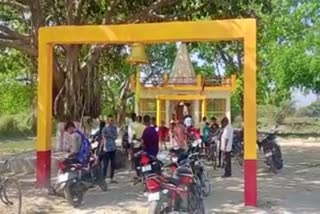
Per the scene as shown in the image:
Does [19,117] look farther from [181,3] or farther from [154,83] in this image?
[181,3]

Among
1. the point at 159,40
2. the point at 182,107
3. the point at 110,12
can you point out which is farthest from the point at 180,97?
the point at 159,40

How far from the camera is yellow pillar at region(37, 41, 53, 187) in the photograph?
459 inches

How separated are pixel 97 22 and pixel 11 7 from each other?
262cm

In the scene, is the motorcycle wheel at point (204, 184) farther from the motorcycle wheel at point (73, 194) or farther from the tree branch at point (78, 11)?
the tree branch at point (78, 11)

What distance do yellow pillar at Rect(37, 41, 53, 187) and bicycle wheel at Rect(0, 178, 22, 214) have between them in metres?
1.42

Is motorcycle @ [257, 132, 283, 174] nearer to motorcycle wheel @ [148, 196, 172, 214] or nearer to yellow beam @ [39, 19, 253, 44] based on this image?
yellow beam @ [39, 19, 253, 44]

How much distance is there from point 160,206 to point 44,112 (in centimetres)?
461

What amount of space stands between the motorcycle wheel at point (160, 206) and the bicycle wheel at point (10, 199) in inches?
98.1

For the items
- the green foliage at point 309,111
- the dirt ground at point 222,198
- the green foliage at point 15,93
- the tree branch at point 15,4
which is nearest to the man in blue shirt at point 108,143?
the dirt ground at point 222,198

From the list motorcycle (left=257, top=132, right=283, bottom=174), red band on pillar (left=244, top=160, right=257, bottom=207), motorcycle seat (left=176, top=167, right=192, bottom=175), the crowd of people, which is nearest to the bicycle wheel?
the crowd of people

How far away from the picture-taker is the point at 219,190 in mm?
11938

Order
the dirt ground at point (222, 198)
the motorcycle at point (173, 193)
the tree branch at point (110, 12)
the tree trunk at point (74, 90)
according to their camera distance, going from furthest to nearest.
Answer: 1. the tree branch at point (110, 12)
2. the tree trunk at point (74, 90)
3. the dirt ground at point (222, 198)
4. the motorcycle at point (173, 193)

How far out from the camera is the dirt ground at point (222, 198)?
981 cm

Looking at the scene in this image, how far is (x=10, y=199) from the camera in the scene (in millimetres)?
9930
